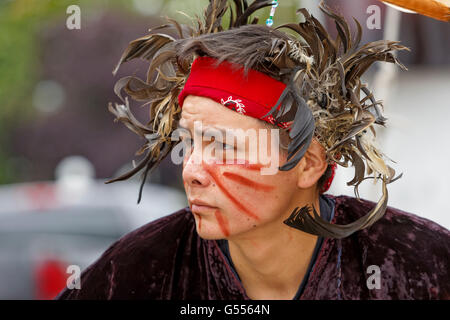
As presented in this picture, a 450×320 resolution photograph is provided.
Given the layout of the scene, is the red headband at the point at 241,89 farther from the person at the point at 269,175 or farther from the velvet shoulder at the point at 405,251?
the velvet shoulder at the point at 405,251

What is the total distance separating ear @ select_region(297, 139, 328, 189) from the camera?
260cm

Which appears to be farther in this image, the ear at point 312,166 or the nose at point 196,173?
the ear at point 312,166

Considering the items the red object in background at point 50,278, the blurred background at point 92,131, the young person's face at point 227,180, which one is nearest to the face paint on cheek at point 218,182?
the young person's face at point 227,180

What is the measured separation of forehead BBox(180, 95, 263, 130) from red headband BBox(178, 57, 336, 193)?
17 millimetres

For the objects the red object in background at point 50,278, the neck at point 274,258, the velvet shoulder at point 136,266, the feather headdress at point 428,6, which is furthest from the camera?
the red object in background at point 50,278

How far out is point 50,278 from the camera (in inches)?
235

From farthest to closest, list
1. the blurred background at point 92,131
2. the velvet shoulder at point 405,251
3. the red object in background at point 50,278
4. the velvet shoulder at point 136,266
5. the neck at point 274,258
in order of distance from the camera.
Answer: the red object in background at point 50,278 < the blurred background at point 92,131 < the velvet shoulder at point 136,266 < the neck at point 274,258 < the velvet shoulder at point 405,251

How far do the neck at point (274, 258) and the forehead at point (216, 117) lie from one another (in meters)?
0.40

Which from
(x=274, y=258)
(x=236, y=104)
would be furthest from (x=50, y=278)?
(x=236, y=104)

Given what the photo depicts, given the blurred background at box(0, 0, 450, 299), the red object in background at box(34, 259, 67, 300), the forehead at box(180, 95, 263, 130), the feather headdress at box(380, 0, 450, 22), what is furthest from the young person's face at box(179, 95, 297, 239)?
the red object in background at box(34, 259, 67, 300)

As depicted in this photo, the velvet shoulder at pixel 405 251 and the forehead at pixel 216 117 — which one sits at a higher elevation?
the forehead at pixel 216 117

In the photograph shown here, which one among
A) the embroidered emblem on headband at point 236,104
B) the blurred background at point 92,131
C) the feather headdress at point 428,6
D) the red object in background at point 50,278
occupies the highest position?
the feather headdress at point 428,6

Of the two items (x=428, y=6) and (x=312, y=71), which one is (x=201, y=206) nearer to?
(x=312, y=71)

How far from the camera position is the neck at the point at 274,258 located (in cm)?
263
